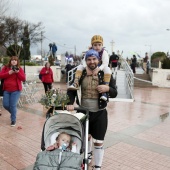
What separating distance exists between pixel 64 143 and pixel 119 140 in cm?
261

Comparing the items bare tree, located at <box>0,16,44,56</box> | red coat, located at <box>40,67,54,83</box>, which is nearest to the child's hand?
red coat, located at <box>40,67,54,83</box>

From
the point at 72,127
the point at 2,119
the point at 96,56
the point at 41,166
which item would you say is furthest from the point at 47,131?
the point at 2,119

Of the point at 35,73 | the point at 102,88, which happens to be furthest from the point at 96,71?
the point at 35,73

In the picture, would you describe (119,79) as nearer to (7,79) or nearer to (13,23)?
(7,79)

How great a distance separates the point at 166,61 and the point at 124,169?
15047 millimetres

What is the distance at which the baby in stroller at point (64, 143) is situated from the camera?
9.78 feet

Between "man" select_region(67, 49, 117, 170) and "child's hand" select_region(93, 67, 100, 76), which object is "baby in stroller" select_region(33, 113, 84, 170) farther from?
"child's hand" select_region(93, 67, 100, 76)

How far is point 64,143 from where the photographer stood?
3.05m

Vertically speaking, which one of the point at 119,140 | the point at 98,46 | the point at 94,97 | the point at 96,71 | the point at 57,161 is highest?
the point at 98,46

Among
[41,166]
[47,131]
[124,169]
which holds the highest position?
[47,131]

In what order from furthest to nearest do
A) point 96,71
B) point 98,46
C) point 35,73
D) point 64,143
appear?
point 35,73 → point 98,46 → point 96,71 → point 64,143

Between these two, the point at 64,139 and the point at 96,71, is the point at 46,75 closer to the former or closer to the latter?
the point at 96,71

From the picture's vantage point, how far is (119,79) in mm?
16734

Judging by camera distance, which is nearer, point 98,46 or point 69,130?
point 69,130
